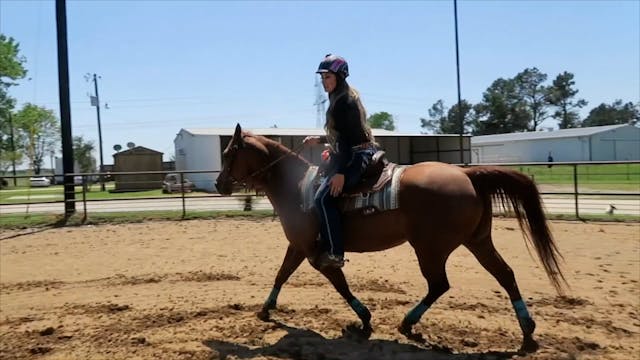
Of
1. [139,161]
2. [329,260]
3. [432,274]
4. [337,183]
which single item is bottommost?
[432,274]

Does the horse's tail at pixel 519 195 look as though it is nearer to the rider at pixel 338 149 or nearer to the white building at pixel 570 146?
the rider at pixel 338 149

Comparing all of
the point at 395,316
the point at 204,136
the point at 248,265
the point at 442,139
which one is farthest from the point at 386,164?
the point at 442,139

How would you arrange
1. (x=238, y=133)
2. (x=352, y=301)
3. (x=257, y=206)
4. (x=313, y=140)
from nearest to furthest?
(x=352, y=301)
(x=238, y=133)
(x=313, y=140)
(x=257, y=206)

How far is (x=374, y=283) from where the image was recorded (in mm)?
6457

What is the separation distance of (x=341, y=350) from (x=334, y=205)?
128cm

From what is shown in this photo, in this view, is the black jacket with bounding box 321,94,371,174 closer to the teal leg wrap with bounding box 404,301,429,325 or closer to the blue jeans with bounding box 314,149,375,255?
the blue jeans with bounding box 314,149,375,255

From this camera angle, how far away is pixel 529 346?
4.08 meters

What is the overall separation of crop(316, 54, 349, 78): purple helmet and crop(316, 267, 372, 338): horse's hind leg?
1.89 m

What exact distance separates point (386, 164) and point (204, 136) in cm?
2657

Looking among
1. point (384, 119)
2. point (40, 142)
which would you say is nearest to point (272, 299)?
point (40, 142)

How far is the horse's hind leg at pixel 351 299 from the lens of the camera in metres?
4.59

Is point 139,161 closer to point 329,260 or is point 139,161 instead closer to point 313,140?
point 313,140

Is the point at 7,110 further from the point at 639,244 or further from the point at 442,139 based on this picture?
the point at 639,244

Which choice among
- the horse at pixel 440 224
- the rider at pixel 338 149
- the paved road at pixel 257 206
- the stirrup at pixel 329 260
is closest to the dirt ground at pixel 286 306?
the horse at pixel 440 224
